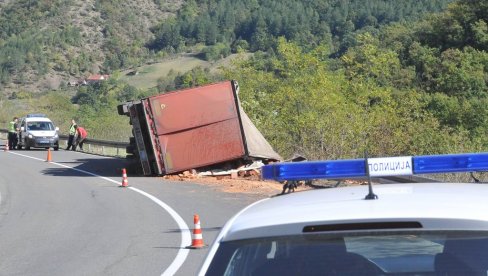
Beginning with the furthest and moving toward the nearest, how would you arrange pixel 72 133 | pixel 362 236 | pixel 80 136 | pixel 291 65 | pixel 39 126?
1. pixel 291 65
2. pixel 39 126
3. pixel 72 133
4. pixel 80 136
5. pixel 362 236

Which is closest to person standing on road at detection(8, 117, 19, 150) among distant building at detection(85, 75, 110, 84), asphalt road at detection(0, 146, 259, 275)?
asphalt road at detection(0, 146, 259, 275)

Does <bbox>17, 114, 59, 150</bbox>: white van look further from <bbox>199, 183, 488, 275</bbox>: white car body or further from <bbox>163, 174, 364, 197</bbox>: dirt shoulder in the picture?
<bbox>199, 183, 488, 275</bbox>: white car body

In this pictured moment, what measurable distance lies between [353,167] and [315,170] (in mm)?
414

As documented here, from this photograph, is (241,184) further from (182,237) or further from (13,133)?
(13,133)

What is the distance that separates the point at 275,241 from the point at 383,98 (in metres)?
42.7

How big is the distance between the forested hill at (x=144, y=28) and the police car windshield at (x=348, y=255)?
133324 mm

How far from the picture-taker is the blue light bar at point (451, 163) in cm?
498

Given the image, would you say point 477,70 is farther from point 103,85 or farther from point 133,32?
point 133,32

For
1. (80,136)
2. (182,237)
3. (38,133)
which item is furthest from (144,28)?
(182,237)

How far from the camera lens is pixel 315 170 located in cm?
475

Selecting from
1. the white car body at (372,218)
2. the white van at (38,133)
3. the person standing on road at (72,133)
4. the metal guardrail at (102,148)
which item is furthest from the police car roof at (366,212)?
the white van at (38,133)

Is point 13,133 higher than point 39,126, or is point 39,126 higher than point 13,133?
point 39,126

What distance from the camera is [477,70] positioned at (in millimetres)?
55031

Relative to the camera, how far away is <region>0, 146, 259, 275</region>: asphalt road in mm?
10938
